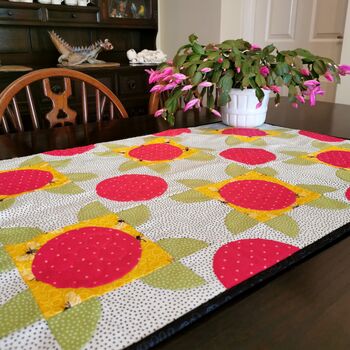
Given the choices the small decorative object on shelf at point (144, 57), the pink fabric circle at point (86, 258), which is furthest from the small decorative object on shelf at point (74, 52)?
the pink fabric circle at point (86, 258)

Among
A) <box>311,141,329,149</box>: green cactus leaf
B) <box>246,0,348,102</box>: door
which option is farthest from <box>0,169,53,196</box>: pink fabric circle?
<box>246,0,348,102</box>: door

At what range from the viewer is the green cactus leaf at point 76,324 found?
0.32 m

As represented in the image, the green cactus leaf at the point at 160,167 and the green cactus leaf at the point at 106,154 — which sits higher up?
the green cactus leaf at the point at 160,167

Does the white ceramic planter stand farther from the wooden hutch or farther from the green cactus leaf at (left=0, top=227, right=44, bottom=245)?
the wooden hutch

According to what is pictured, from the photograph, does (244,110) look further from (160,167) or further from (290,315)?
(290,315)

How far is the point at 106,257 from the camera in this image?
0.45m

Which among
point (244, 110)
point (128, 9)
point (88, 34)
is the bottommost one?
point (244, 110)

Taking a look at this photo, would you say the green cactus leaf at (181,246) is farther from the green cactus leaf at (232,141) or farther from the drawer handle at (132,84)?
the drawer handle at (132,84)

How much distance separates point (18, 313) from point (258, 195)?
414mm

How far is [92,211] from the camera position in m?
0.57

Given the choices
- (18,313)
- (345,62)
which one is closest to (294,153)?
(18,313)

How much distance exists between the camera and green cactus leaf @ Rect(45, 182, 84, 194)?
2.10 ft

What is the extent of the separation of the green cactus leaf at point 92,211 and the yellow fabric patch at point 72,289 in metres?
0.01

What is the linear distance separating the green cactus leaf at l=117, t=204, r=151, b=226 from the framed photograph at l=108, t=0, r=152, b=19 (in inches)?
97.3
